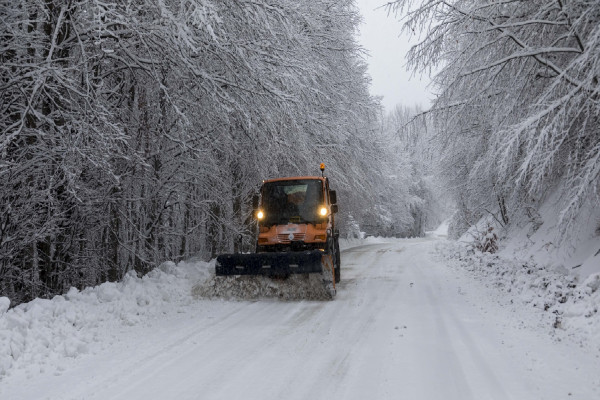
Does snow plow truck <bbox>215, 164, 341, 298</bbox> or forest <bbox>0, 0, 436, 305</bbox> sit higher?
forest <bbox>0, 0, 436, 305</bbox>

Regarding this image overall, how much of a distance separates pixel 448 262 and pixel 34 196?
13.9 meters

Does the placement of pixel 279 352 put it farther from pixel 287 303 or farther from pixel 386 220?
pixel 386 220

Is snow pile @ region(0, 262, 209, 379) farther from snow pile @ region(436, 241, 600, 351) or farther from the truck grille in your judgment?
snow pile @ region(436, 241, 600, 351)

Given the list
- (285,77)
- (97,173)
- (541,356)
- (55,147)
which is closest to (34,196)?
(55,147)

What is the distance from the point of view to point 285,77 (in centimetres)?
784

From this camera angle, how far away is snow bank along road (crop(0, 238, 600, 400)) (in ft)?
14.4

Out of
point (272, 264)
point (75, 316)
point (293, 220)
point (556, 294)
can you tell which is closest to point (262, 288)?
point (272, 264)

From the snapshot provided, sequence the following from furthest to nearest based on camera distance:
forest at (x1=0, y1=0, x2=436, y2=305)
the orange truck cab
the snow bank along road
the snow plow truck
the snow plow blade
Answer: the orange truck cab → the snow plow truck → the snow plow blade → forest at (x1=0, y1=0, x2=436, y2=305) → the snow bank along road

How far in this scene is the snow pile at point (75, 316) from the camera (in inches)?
208

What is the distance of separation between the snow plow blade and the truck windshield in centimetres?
140

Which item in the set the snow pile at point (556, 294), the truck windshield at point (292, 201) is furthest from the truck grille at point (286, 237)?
the snow pile at point (556, 294)

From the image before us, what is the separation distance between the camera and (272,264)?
930 cm

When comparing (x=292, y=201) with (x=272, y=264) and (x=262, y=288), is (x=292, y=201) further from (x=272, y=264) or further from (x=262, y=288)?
(x=262, y=288)

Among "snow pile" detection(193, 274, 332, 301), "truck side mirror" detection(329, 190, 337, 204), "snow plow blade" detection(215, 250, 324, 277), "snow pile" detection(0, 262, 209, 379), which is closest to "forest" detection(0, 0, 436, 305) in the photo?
"snow pile" detection(0, 262, 209, 379)
